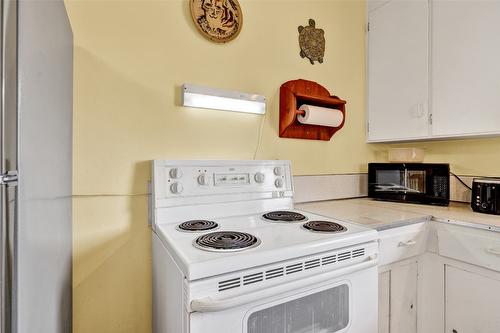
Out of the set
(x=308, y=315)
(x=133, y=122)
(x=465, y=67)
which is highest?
(x=465, y=67)

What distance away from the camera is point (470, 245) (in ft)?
3.91

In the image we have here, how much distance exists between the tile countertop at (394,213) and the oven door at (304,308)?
0.30 metres

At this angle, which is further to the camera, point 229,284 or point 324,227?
point 324,227

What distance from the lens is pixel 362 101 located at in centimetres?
202

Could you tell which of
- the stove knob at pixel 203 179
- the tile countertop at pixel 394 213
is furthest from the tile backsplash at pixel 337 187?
the stove knob at pixel 203 179

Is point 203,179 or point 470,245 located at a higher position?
point 203,179

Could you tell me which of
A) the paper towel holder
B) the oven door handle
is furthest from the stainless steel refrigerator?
the paper towel holder

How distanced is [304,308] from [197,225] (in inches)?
21.0

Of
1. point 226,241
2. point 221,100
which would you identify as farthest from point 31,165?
point 221,100

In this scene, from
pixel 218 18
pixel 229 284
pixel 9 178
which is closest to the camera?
pixel 9 178

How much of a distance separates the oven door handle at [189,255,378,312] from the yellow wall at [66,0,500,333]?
2.22 feet

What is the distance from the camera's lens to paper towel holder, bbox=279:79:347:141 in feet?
5.19

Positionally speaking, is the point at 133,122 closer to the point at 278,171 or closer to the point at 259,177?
the point at 259,177

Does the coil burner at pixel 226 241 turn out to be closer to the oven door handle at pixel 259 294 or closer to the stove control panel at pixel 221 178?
the oven door handle at pixel 259 294
